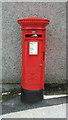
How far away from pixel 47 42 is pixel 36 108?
1693 millimetres

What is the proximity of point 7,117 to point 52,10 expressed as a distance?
106 inches

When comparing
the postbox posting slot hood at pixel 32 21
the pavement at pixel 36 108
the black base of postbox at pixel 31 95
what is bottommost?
the pavement at pixel 36 108

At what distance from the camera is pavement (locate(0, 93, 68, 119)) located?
294 centimetres

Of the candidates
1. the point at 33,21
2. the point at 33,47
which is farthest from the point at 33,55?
the point at 33,21

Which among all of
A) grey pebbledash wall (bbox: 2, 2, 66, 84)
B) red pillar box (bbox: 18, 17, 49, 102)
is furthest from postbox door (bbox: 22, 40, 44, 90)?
grey pebbledash wall (bbox: 2, 2, 66, 84)

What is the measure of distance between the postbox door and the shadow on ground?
373 mm

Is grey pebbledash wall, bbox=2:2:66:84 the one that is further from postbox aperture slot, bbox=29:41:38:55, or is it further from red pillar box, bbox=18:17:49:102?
postbox aperture slot, bbox=29:41:38:55

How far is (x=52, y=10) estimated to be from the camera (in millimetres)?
3852

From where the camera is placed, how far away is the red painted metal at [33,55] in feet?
9.60

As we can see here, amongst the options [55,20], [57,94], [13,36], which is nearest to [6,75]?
[13,36]

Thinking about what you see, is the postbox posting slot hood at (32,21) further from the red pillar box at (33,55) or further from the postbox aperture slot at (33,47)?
the postbox aperture slot at (33,47)

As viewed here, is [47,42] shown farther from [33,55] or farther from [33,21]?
[33,21]

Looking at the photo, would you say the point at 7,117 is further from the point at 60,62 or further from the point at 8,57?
the point at 60,62

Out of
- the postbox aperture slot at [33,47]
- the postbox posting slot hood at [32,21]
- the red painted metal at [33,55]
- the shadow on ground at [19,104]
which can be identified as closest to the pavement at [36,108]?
the shadow on ground at [19,104]
